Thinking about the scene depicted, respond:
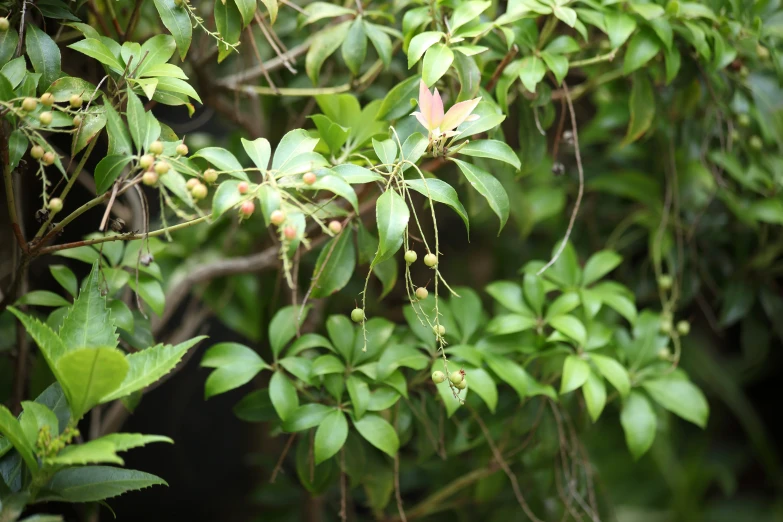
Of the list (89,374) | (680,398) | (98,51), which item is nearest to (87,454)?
(89,374)

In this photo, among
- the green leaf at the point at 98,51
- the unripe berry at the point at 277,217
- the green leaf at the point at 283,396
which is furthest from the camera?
the green leaf at the point at 283,396

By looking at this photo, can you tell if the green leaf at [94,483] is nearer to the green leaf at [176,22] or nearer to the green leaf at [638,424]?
the green leaf at [176,22]

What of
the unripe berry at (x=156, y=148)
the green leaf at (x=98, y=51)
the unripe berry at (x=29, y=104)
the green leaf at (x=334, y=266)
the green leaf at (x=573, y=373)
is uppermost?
the green leaf at (x=98, y=51)

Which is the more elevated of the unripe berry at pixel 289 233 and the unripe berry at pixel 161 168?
the unripe berry at pixel 161 168

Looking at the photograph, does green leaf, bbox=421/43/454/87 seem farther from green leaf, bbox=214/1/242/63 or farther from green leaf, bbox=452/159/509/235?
green leaf, bbox=214/1/242/63

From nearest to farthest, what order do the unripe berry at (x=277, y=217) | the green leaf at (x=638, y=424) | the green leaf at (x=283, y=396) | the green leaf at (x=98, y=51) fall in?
the unripe berry at (x=277, y=217) < the green leaf at (x=98, y=51) < the green leaf at (x=283, y=396) < the green leaf at (x=638, y=424)

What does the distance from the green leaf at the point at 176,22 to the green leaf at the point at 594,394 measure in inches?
25.6

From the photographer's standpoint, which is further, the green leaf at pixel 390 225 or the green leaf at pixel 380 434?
the green leaf at pixel 380 434

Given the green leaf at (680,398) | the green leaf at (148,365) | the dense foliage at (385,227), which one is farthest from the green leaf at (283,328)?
the green leaf at (680,398)

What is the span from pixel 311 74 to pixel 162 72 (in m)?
0.24

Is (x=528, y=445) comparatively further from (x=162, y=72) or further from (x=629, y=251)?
(x=162, y=72)

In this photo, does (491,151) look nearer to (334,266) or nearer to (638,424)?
(334,266)

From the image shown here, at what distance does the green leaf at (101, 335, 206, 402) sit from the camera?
654 mm

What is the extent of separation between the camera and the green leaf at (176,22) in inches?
29.0
